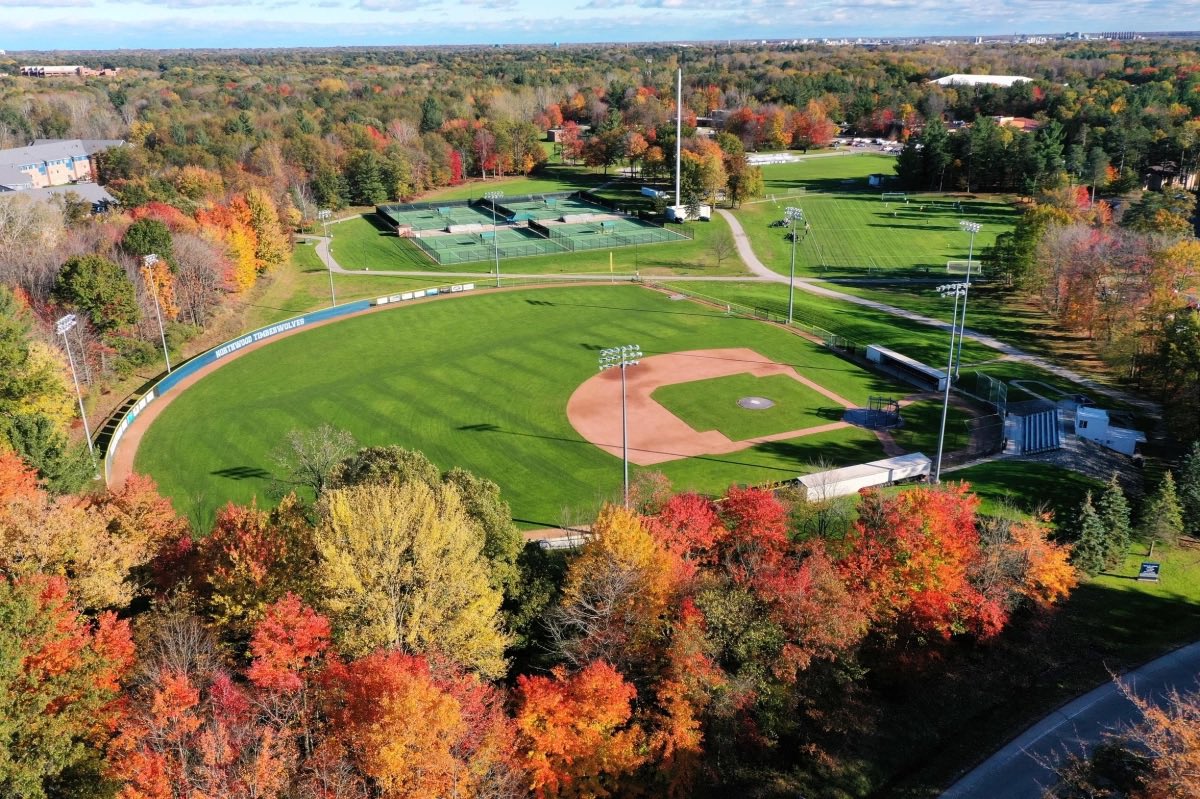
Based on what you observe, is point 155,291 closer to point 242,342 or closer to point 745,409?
point 242,342

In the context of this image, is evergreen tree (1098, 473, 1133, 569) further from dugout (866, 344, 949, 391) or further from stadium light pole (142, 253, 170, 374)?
stadium light pole (142, 253, 170, 374)

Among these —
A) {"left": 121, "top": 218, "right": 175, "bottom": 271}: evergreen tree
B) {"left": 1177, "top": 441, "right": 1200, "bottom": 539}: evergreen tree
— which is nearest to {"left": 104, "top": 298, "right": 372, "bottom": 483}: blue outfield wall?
{"left": 121, "top": 218, "right": 175, "bottom": 271}: evergreen tree

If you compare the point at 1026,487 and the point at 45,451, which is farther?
the point at 1026,487

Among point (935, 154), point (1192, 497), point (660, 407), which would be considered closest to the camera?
point (1192, 497)

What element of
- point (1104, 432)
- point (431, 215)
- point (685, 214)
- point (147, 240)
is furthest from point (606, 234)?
point (1104, 432)

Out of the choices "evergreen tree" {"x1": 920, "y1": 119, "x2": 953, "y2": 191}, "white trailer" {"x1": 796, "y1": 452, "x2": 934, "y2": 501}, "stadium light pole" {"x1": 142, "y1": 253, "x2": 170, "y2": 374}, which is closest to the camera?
"white trailer" {"x1": 796, "y1": 452, "x2": 934, "y2": 501}

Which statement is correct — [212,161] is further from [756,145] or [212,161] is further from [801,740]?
[801,740]
